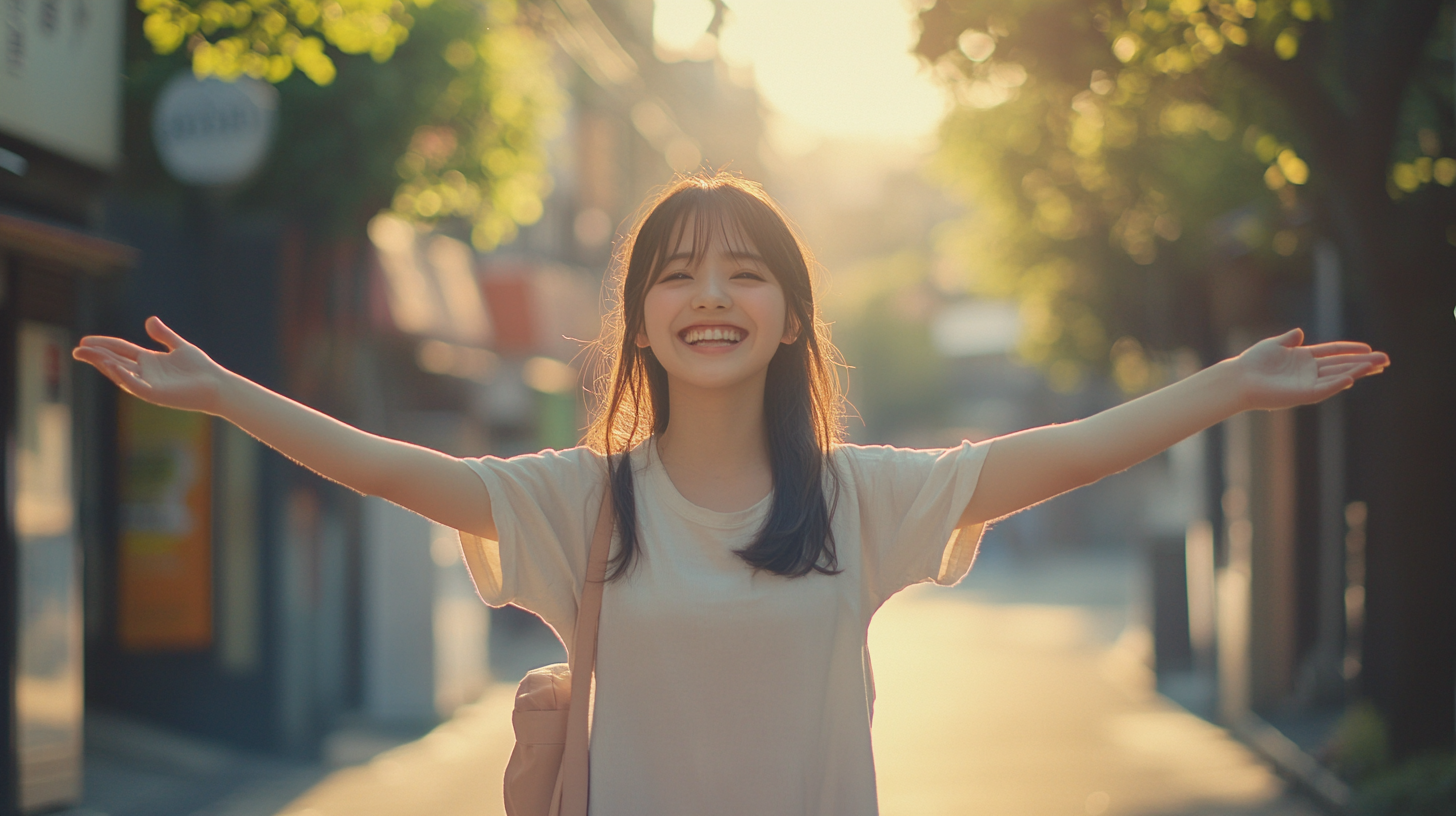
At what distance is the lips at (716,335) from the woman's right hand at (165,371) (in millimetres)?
717

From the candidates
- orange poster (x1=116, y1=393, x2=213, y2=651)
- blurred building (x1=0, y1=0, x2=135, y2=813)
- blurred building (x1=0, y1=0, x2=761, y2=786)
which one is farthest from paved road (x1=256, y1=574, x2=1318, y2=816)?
orange poster (x1=116, y1=393, x2=213, y2=651)

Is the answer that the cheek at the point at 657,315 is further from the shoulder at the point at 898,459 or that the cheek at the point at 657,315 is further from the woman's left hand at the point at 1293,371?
the woman's left hand at the point at 1293,371

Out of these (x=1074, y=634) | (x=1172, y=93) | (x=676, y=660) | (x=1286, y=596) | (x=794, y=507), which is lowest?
(x=1074, y=634)

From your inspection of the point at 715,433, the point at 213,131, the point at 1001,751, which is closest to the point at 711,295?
the point at 715,433

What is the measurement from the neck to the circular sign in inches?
292

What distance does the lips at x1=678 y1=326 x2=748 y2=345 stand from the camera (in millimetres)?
2441

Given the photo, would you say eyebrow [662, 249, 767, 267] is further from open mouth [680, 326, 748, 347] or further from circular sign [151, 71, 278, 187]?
Result: circular sign [151, 71, 278, 187]

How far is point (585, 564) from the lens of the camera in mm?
2434

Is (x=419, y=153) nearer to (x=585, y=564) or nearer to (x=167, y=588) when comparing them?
(x=167, y=588)

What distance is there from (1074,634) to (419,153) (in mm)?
11350

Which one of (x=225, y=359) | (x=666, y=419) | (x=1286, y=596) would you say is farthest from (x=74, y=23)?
(x=1286, y=596)

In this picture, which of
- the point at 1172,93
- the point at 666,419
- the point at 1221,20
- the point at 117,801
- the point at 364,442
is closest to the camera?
the point at 364,442

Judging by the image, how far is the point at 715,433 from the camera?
251cm

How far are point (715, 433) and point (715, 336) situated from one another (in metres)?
0.17
